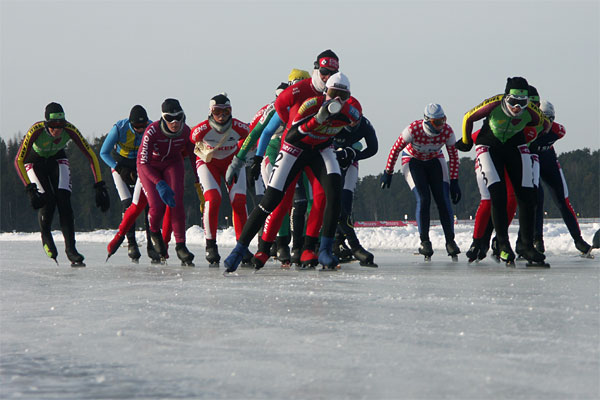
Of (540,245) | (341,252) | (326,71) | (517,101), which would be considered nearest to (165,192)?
(341,252)

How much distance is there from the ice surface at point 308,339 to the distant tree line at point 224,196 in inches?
1973

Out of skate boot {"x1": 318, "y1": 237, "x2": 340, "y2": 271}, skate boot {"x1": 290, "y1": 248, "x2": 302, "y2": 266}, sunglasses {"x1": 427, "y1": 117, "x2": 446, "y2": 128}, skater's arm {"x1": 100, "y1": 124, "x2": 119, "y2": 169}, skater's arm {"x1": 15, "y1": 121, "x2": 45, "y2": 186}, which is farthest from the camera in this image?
skater's arm {"x1": 100, "y1": 124, "x2": 119, "y2": 169}

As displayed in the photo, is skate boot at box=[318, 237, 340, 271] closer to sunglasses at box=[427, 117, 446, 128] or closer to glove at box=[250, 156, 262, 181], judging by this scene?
glove at box=[250, 156, 262, 181]

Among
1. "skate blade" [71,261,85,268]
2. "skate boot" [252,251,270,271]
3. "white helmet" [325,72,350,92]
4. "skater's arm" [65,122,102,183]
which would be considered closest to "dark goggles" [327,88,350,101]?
"white helmet" [325,72,350,92]

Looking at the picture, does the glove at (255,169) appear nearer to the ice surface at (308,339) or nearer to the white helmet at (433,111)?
the ice surface at (308,339)

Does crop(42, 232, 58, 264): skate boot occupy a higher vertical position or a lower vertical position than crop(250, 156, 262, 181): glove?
lower

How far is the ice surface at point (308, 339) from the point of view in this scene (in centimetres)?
257

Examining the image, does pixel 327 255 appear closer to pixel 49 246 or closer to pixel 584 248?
pixel 584 248

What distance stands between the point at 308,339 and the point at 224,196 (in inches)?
2926

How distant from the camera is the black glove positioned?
10500 millimetres

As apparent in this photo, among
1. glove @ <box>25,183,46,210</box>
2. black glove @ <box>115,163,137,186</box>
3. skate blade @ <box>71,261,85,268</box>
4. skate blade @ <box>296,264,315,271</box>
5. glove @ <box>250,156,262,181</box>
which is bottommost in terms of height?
skate blade @ <box>71,261,85,268</box>

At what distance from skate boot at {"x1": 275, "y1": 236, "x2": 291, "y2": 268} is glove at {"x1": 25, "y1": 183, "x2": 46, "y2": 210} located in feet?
9.50

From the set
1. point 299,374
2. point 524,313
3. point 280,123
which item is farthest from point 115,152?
point 299,374

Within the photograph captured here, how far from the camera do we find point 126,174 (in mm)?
10523
